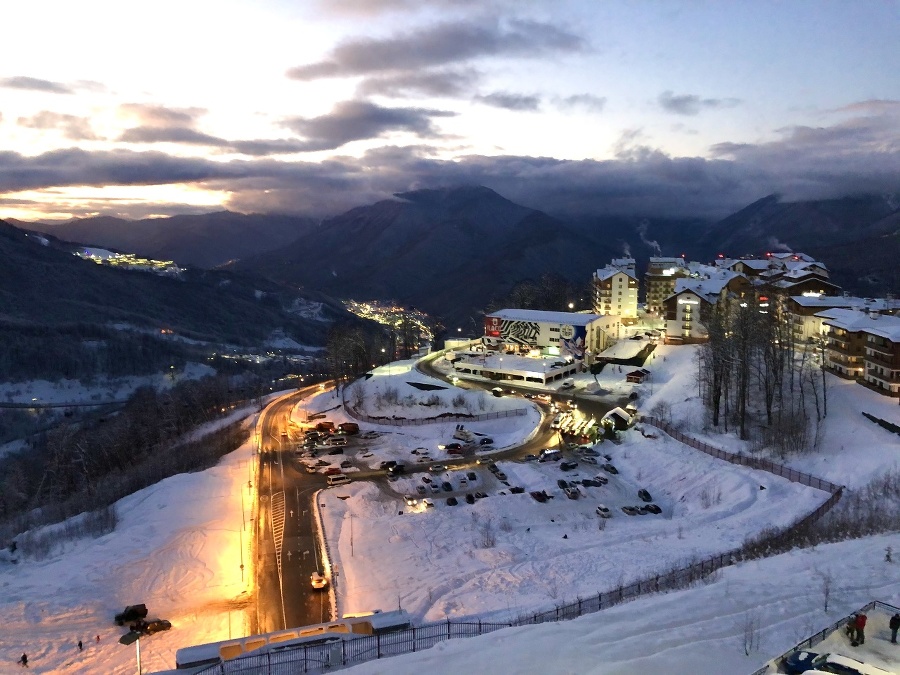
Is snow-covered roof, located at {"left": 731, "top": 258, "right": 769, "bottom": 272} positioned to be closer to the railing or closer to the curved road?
the curved road

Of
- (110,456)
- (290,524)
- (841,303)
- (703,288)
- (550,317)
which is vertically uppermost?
(703,288)

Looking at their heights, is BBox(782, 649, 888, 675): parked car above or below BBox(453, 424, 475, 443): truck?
above

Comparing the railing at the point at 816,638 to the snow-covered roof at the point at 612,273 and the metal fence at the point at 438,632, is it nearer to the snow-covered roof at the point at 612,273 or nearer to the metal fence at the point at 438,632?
the metal fence at the point at 438,632

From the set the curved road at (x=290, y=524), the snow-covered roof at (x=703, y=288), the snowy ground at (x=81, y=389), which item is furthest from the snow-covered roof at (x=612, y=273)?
the snowy ground at (x=81, y=389)

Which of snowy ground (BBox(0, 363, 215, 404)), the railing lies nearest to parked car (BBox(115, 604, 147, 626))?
the railing

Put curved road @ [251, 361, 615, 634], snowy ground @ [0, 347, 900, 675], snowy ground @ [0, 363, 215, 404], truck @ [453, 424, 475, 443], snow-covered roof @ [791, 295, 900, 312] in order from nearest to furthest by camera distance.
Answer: snowy ground @ [0, 347, 900, 675]
curved road @ [251, 361, 615, 634]
truck @ [453, 424, 475, 443]
snow-covered roof @ [791, 295, 900, 312]
snowy ground @ [0, 363, 215, 404]

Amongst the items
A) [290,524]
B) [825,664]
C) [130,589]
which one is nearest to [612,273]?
[290,524]

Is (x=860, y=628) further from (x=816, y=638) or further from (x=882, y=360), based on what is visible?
(x=882, y=360)
